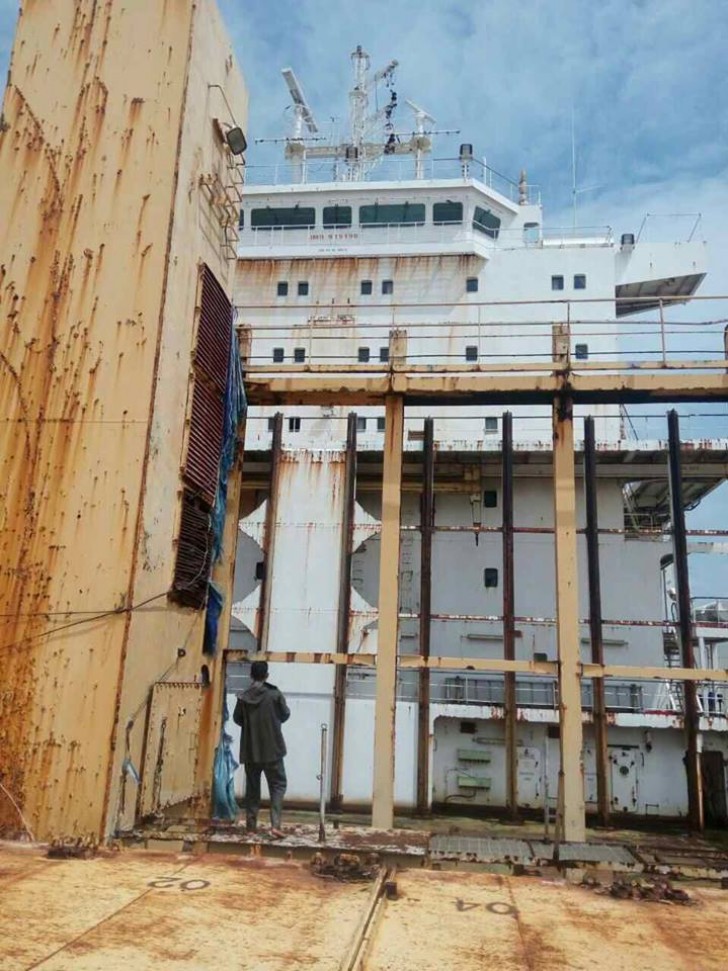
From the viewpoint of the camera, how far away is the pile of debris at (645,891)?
5406mm

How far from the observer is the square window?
16.9m

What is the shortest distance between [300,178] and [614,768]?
1833 cm

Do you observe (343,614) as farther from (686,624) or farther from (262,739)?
(262,739)

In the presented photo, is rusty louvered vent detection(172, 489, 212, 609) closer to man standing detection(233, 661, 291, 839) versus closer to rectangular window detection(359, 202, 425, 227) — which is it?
man standing detection(233, 661, 291, 839)

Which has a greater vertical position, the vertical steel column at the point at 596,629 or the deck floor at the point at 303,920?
the vertical steel column at the point at 596,629

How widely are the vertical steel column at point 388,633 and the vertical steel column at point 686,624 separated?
7.70 m

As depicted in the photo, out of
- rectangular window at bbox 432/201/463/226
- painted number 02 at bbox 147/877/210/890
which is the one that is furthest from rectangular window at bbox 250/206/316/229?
painted number 02 at bbox 147/877/210/890

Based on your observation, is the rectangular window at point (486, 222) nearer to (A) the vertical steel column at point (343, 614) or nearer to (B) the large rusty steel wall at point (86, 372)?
(A) the vertical steel column at point (343, 614)

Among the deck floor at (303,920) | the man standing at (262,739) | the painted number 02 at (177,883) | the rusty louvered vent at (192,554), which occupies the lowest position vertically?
the deck floor at (303,920)

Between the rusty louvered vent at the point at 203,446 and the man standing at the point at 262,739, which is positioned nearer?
the man standing at the point at 262,739

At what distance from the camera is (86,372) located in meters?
7.54

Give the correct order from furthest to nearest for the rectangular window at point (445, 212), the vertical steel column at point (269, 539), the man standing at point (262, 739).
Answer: the rectangular window at point (445, 212), the vertical steel column at point (269, 539), the man standing at point (262, 739)

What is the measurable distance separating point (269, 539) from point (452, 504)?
4.45m

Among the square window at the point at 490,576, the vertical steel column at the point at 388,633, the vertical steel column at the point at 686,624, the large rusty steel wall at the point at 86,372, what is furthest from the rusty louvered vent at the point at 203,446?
the vertical steel column at the point at 686,624
